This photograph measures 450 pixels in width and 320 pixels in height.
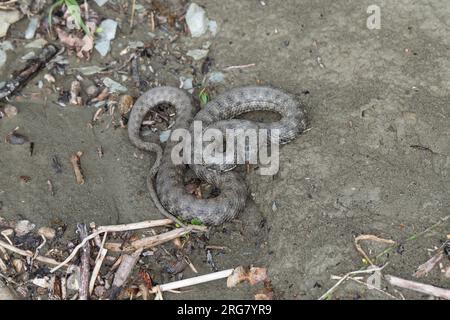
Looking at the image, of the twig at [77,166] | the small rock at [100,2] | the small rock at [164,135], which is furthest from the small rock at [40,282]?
the small rock at [100,2]

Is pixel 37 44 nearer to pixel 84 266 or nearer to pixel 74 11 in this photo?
pixel 74 11

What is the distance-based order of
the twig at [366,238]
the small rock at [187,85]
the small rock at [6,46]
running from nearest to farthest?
the twig at [366,238], the small rock at [6,46], the small rock at [187,85]

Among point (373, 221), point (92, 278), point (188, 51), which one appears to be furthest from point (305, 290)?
point (188, 51)

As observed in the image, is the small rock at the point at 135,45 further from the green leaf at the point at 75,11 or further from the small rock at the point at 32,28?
the small rock at the point at 32,28

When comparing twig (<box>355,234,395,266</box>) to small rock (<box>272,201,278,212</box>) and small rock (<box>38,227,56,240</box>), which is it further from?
small rock (<box>38,227,56,240</box>)

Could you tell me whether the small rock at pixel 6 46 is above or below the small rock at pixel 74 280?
above

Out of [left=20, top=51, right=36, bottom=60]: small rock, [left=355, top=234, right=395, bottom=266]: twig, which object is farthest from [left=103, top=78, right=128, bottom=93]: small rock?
[left=355, top=234, right=395, bottom=266]: twig

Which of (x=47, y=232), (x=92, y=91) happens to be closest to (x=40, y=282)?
(x=47, y=232)

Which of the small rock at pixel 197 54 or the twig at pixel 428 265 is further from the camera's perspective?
the small rock at pixel 197 54
